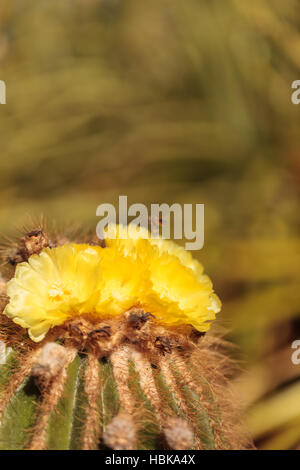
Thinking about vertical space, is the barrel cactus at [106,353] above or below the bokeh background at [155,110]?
below

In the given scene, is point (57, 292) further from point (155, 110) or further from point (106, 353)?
point (155, 110)

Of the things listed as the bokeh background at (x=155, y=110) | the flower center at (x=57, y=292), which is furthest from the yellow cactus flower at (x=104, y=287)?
the bokeh background at (x=155, y=110)

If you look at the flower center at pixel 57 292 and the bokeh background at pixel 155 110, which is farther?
the bokeh background at pixel 155 110

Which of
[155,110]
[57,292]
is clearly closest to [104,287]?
[57,292]

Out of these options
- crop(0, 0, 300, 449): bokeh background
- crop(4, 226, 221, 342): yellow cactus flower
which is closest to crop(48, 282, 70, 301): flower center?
crop(4, 226, 221, 342): yellow cactus flower

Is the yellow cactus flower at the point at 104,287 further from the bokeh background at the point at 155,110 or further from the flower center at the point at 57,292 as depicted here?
the bokeh background at the point at 155,110

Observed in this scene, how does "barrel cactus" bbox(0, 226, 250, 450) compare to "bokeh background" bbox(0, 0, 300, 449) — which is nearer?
"barrel cactus" bbox(0, 226, 250, 450)

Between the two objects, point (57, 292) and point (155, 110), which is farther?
point (155, 110)

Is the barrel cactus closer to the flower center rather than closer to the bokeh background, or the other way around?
the flower center
